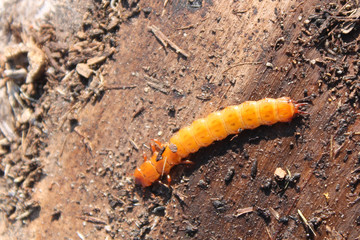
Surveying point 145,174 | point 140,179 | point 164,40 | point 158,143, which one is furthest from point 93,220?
point 164,40

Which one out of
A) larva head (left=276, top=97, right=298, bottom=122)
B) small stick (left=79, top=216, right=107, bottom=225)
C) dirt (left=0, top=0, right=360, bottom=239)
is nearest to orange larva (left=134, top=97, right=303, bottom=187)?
larva head (left=276, top=97, right=298, bottom=122)

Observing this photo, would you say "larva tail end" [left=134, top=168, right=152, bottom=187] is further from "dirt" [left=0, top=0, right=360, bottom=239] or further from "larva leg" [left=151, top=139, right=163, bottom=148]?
"larva leg" [left=151, top=139, right=163, bottom=148]

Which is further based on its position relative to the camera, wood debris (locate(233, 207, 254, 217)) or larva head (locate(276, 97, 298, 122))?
wood debris (locate(233, 207, 254, 217))

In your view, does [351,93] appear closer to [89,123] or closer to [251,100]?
[251,100]

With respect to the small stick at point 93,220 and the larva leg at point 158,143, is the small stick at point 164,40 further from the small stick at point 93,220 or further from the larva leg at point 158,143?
the small stick at point 93,220

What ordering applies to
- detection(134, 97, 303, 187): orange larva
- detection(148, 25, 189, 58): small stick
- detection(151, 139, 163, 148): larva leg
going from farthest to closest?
detection(151, 139, 163, 148): larva leg < detection(148, 25, 189, 58): small stick < detection(134, 97, 303, 187): orange larva

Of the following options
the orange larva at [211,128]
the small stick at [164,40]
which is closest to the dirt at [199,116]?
the small stick at [164,40]
